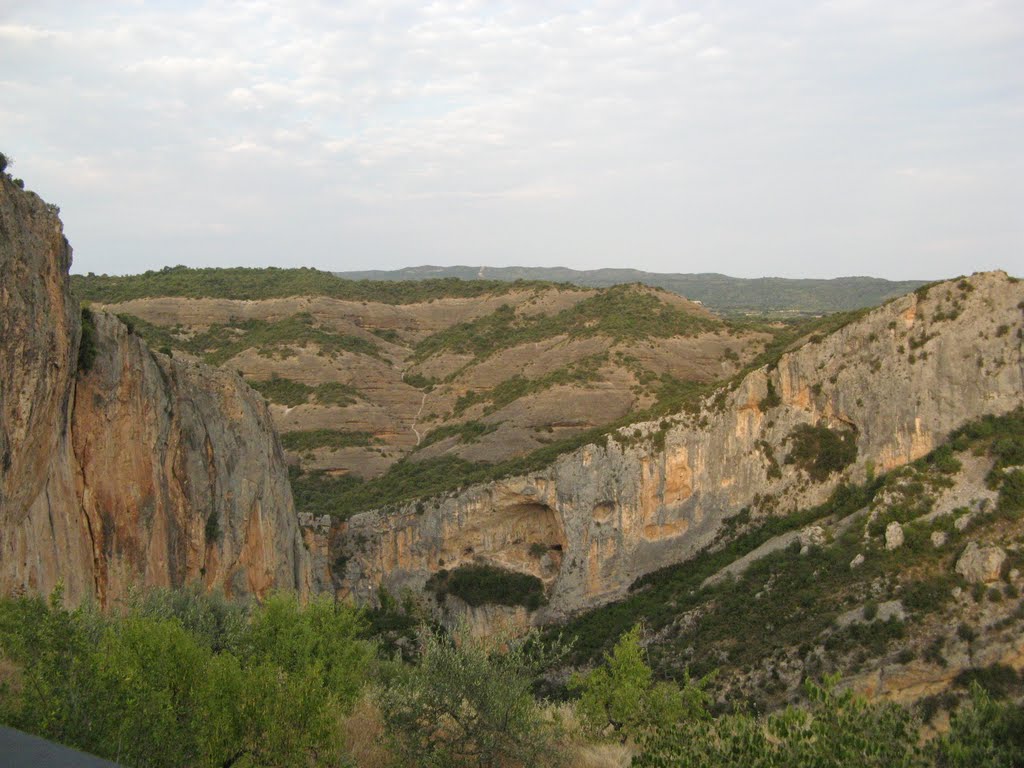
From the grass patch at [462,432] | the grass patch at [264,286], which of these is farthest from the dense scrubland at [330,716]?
the grass patch at [264,286]

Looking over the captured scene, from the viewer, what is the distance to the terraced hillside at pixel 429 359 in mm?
64938

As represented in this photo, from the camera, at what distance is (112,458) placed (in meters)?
23.2

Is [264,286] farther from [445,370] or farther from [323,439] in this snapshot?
[323,439]

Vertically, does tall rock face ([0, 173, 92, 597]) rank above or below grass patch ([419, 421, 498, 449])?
above

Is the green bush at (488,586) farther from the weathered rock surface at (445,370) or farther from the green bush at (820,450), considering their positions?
the green bush at (820,450)

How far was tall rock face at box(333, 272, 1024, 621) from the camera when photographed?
136ft

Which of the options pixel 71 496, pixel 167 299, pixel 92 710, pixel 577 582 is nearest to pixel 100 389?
pixel 71 496

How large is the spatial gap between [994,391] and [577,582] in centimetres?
2372

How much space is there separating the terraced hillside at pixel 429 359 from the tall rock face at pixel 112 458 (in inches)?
967

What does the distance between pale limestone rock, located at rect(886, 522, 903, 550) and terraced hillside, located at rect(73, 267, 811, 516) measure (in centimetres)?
1770

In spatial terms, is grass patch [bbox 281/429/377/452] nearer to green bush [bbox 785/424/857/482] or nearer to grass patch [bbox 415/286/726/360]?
grass patch [bbox 415/286/726/360]

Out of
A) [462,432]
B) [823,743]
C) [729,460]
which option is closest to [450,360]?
[462,432]

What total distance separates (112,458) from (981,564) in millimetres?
29188

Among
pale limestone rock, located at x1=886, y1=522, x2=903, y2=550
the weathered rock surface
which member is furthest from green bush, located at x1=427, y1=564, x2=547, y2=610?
pale limestone rock, located at x1=886, y1=522, x2=903, y2=550
